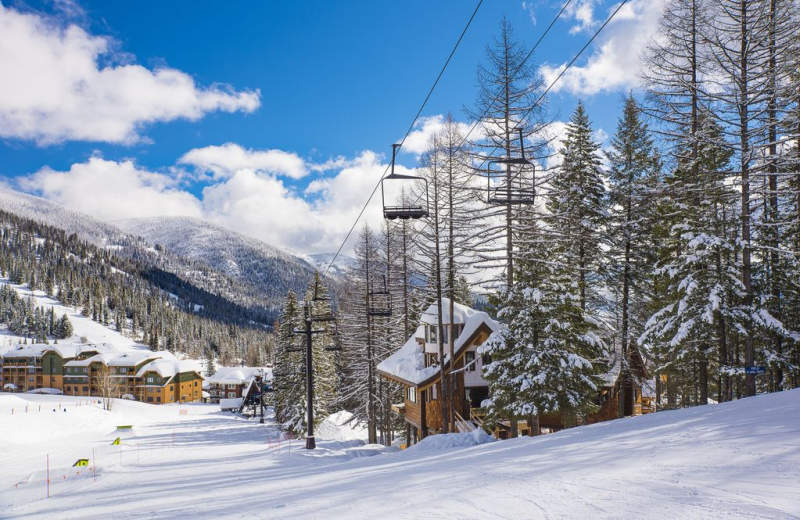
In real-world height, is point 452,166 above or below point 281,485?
above

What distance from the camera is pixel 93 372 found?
103 meters

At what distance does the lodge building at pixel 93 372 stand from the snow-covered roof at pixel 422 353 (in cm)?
8809

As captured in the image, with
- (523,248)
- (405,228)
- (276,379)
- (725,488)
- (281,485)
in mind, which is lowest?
(276,379)

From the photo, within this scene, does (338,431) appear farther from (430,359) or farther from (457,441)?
(457,441)

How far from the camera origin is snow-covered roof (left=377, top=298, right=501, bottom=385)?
26312 millimetres

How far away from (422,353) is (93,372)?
10252 cm

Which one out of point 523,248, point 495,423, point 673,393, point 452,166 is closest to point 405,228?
point 452,166

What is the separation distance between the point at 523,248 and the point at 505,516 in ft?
48.3

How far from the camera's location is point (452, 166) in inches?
883

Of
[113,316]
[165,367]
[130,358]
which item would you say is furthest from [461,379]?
[113,316]

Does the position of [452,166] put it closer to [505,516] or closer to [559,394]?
[559,394]

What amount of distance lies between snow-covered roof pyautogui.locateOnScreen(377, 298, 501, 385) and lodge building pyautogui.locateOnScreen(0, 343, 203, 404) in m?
88.1

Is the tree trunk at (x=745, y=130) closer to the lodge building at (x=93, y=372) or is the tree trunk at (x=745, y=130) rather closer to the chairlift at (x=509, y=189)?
the chairlift at (x=509, y=189)

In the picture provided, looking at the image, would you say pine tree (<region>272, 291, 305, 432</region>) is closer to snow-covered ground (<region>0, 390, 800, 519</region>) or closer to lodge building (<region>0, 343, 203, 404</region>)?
snow-covered ground (<region>0, 390, 800, 519</region>)
